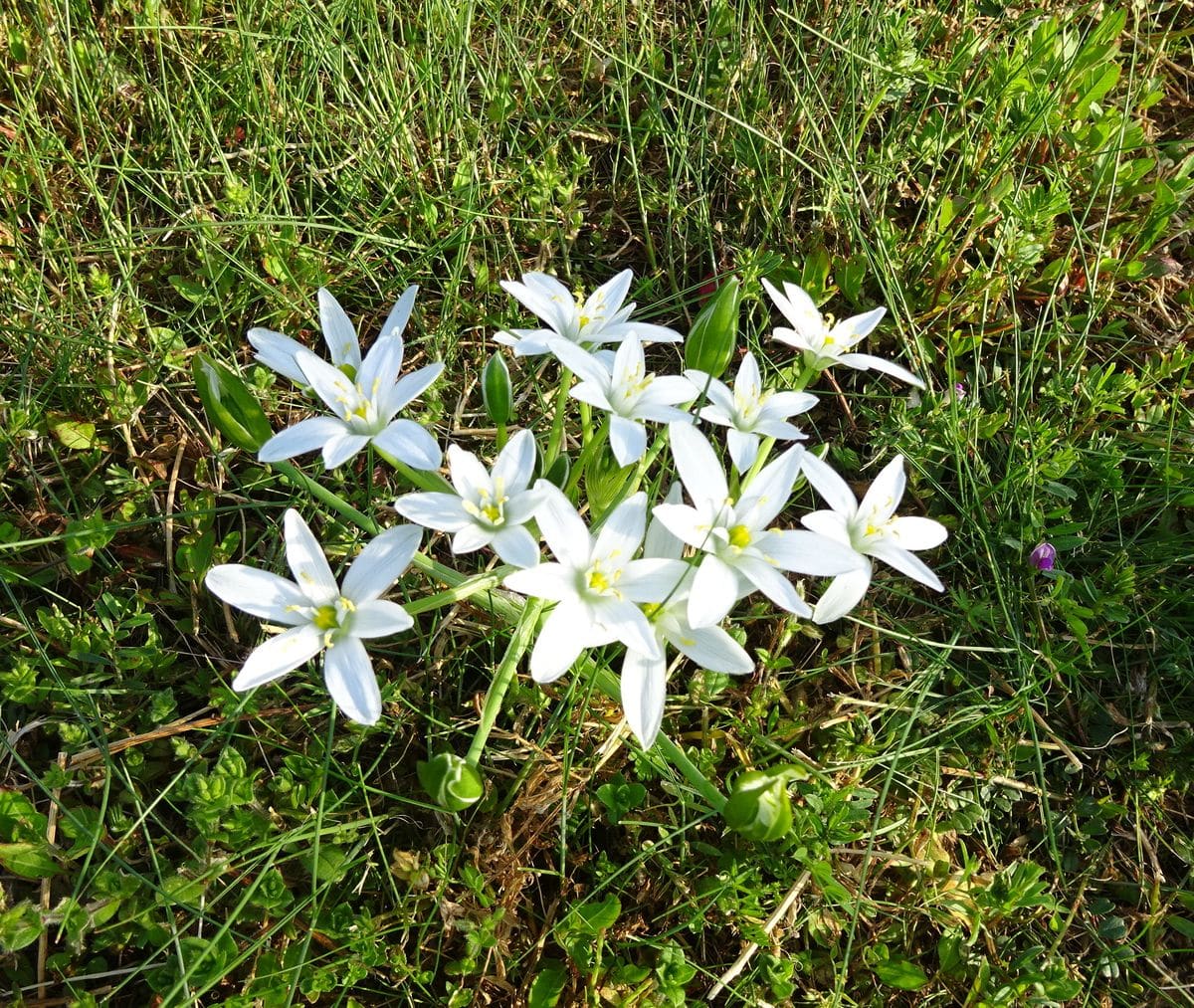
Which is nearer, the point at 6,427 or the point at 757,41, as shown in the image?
the point at 6,427

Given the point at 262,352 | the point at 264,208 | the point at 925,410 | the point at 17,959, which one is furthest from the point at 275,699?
the point at 925,410

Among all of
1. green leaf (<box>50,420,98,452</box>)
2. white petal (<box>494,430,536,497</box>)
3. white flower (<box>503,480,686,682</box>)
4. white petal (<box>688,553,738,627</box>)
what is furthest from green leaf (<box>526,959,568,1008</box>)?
green leaf (<box>50,420,98,452</box>)

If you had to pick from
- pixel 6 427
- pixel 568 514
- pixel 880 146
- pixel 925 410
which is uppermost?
pixel 880 146

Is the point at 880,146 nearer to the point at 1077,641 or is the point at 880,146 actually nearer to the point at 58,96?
the point at 1077,641

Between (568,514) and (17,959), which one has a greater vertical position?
(568,514)

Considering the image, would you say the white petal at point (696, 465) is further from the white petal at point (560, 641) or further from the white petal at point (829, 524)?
the white petal at point (560, 641)

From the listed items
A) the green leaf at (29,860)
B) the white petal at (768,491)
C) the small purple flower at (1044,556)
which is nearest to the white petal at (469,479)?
the white petal at (768,491)

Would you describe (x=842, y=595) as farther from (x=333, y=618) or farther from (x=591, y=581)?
(x=333, y=618)
